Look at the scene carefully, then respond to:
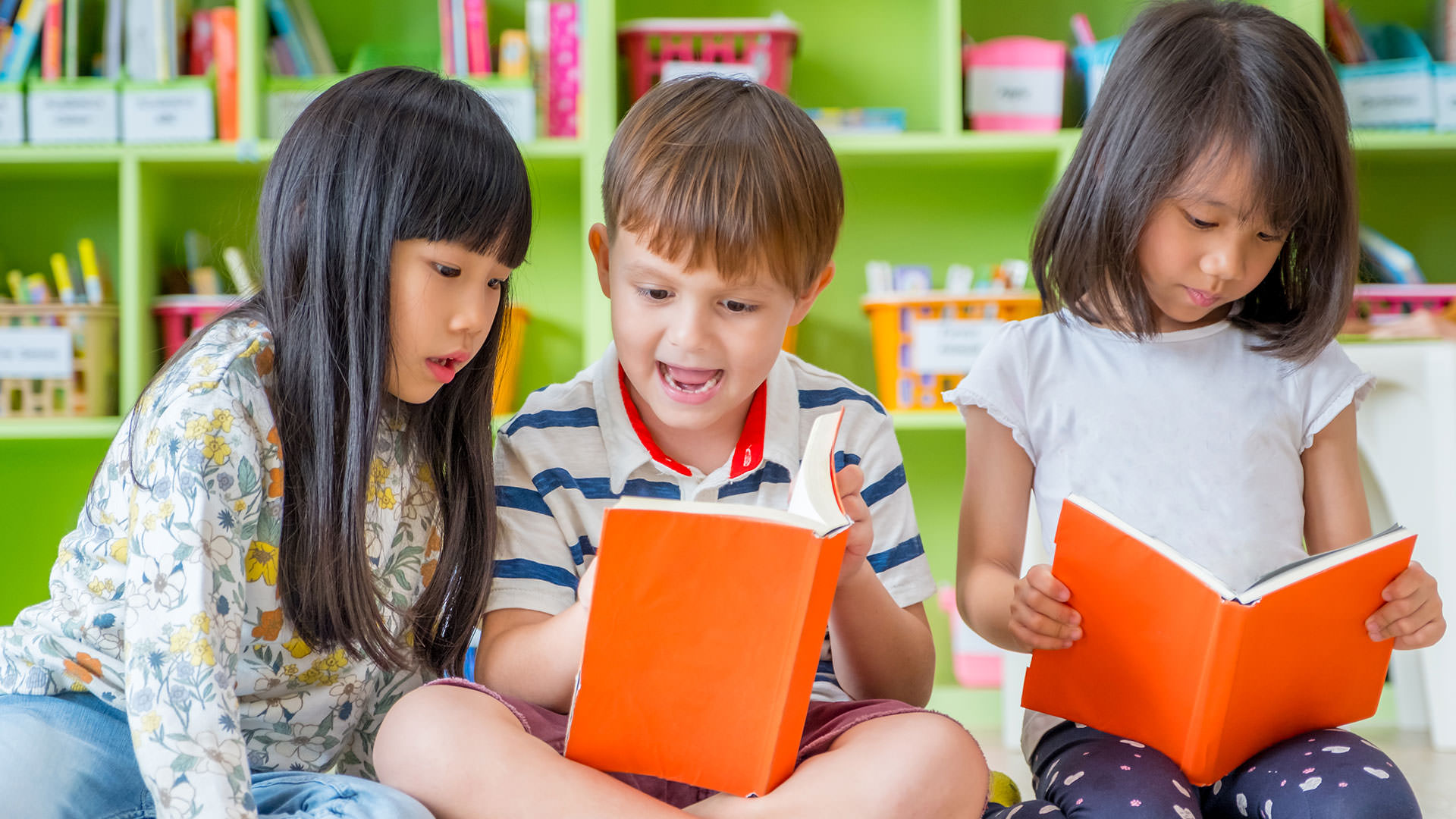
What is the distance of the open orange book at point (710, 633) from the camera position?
64 centimetres

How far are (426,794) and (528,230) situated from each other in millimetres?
408

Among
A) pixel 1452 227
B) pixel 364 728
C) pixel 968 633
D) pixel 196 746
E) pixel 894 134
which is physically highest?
pixel 894 134

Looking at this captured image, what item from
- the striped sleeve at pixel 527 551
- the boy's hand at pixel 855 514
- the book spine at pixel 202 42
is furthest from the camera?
the book spine at pixel 202 42

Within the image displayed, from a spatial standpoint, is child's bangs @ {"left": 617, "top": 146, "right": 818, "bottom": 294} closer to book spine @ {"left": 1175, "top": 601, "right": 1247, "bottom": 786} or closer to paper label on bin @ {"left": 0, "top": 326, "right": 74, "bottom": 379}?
book spine @ {"left": 1175, "top": 601, "right": 1247, "bottom": 786}

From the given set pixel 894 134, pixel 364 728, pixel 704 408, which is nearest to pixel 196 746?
pixel 364 728

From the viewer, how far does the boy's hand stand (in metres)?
0.74

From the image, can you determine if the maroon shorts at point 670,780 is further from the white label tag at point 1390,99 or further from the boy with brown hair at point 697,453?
the white label tag at point 1390,99

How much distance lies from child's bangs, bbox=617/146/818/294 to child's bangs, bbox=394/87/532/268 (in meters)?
0.09

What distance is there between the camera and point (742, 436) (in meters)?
0.92

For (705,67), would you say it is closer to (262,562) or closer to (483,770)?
(262,562)

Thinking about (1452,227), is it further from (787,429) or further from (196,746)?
(196,746)

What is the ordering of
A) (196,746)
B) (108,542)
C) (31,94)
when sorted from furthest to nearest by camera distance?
(31,94) < (108,542) < (196,746)

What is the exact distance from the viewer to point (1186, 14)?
97cm

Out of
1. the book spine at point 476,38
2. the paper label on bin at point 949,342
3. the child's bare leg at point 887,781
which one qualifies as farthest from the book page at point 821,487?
the book spine at point 476,38
